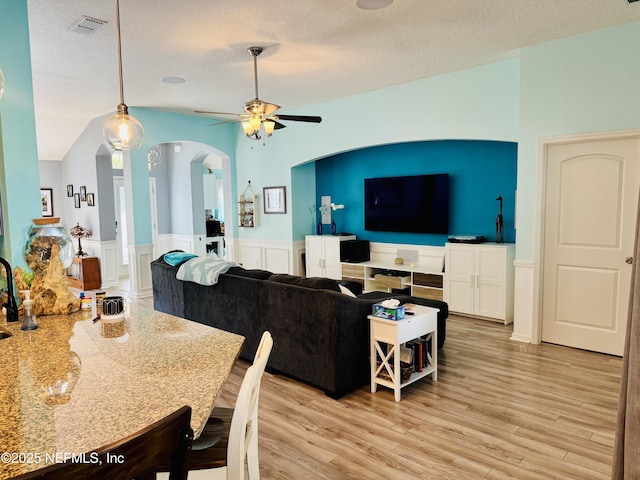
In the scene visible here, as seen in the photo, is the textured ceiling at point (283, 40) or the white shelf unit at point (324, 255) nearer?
the textured ceiling at point (283, 40)

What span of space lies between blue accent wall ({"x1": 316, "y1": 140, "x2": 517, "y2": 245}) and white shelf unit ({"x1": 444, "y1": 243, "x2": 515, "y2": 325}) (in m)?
0.52

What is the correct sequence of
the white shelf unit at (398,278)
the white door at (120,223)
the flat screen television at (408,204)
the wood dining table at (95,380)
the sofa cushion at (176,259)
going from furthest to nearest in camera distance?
the white door at (120,223)
the flat screen television at (408,204)
the white shelf unit at (398,278)
the sofa cushion at (176,259)
the wood dining table at (95,380)

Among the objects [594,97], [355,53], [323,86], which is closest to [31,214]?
[355,53]

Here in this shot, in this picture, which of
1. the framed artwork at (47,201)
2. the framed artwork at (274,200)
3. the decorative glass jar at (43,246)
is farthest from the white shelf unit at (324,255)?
the framed artwork at (47,201)

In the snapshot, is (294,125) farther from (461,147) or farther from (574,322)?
(574,322)

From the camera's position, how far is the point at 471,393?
3.31 m

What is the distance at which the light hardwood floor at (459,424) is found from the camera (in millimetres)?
2396

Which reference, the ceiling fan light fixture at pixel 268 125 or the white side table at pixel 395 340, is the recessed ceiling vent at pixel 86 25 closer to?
the ceiling fan light fixture at pixel 268 125

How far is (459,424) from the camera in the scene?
2859 millimetres

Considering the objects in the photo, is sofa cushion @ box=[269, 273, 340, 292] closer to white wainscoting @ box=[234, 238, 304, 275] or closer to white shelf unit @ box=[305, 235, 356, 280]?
white shelf unit @ box=[305, 235, 356, 280]

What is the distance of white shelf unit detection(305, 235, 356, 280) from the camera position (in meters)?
6.78

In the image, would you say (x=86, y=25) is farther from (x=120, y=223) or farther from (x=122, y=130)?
(x=120, y=223)

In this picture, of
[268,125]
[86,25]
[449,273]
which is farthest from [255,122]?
[449,273]

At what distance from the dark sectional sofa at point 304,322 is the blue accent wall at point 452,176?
2099 mm
